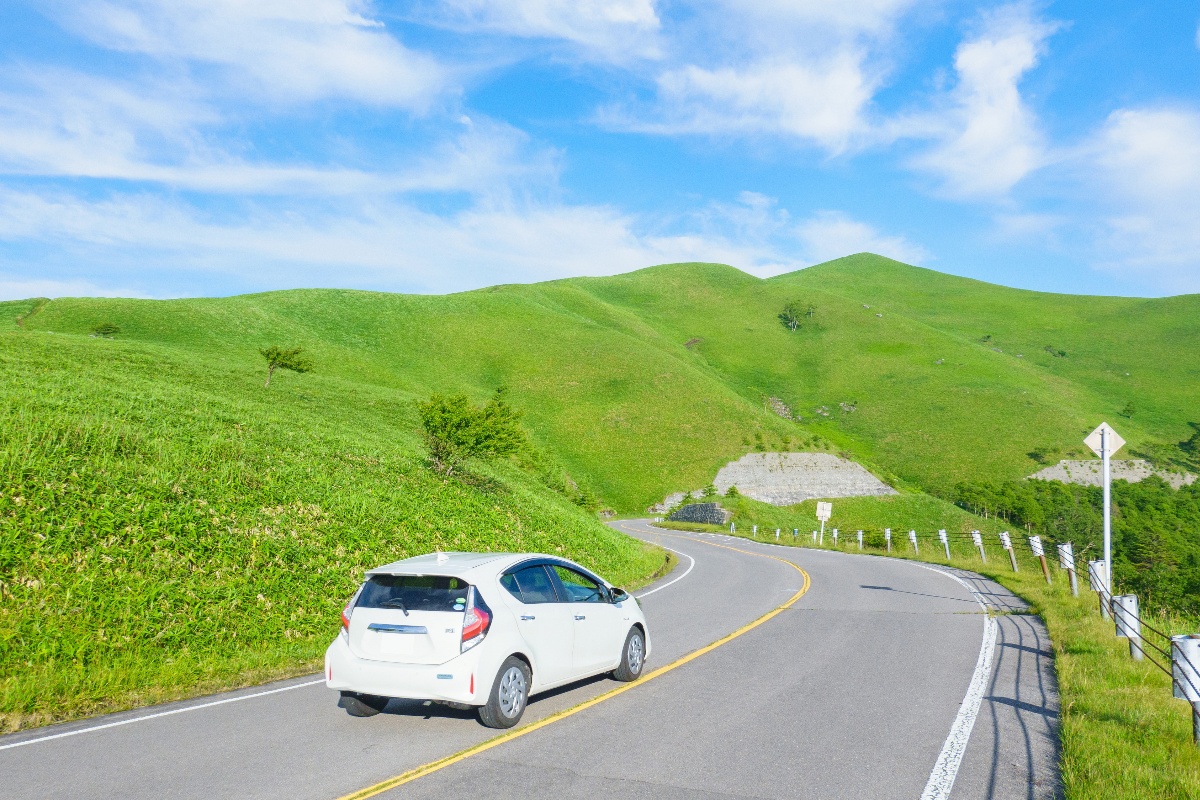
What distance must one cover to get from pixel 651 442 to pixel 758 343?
69127 mm

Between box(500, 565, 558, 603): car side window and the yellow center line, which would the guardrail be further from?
box(500, 565, 558, 603): car side window

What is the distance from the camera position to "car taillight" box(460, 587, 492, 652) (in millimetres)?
6668

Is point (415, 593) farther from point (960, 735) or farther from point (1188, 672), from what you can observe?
point (1188, 672)

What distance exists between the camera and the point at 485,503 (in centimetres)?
2142

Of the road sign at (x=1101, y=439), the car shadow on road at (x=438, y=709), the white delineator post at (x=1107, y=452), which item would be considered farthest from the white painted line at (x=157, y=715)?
the road sign at (x=1101, y=439)

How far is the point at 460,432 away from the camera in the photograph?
2262 cm

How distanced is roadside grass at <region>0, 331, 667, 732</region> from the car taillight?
12.6ft

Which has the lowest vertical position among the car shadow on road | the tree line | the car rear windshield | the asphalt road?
the tree line

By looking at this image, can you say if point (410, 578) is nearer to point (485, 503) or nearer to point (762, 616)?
point (762, 616)

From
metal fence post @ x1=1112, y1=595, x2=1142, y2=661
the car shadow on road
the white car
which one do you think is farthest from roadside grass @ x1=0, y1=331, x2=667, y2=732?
metal fence post @ x1=1112, y1=595, x2=1142, y2=661

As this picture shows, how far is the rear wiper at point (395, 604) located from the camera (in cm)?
693

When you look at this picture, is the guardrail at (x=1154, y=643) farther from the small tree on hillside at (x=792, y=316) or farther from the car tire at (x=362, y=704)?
the small tree on hillside at (x=792, y=316)

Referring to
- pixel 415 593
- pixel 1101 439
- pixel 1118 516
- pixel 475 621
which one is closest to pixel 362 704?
pixel 415 593

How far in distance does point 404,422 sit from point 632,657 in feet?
116
